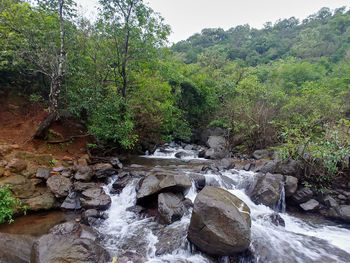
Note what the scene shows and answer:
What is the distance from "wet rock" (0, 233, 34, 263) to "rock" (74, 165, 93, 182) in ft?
8.21

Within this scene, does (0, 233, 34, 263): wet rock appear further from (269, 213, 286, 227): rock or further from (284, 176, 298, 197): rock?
(284, 176, 298, 197): rock

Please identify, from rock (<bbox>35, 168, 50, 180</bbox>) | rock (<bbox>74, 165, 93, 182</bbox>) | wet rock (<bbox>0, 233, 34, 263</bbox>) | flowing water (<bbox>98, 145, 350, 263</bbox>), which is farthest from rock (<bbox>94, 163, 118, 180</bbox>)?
wet rock (<bbox>0, 233, 34, 263</bbox>)

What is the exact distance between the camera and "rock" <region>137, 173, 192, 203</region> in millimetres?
6062

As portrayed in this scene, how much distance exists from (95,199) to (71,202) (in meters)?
0.75

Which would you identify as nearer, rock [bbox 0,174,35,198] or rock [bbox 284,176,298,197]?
rock [bbox 0,174,35,198]

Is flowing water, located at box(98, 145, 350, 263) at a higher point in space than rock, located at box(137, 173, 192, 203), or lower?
lower

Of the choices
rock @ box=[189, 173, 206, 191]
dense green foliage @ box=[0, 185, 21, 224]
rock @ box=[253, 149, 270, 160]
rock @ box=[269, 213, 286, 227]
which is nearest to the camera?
dense green foliage @ box=[0, 185, 21, 224]

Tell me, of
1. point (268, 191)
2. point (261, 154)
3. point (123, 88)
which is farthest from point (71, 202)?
point (261, 154)

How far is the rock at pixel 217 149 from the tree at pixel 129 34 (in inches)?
274

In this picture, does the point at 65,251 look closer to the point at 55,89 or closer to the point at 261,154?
the point at 55,89

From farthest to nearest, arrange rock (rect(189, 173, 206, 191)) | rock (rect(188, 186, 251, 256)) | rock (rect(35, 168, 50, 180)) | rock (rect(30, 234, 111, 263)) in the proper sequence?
rock (rect(189, 173, 206, 191)) → rock (rect(35, 168, 50, 180)) → rock (rect(188, 186, 251, 256)) → rock (rect(30, 234, 111, 263))

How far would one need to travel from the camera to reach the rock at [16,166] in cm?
607

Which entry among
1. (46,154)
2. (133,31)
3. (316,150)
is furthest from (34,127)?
(316,150)

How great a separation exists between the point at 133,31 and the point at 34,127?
654 cm
